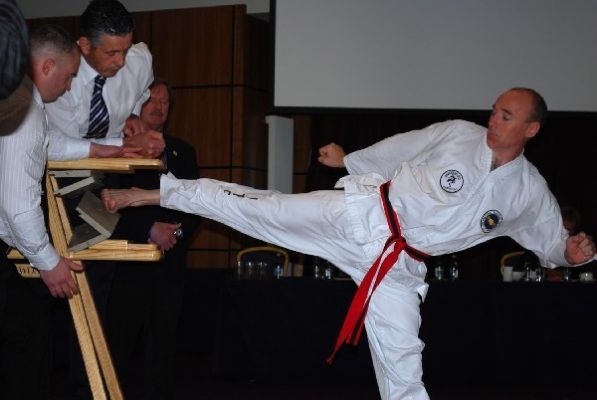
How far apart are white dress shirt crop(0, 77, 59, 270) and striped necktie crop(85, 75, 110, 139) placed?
59 centimetres

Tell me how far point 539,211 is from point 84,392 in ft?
6.34

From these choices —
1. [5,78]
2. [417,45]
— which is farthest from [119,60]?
[417,45]

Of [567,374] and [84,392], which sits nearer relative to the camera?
[84,392]

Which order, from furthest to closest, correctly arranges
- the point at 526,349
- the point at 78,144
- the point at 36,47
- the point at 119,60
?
the point at 526,349
the point at 119,60
the point at 78,144
the point at 36,47

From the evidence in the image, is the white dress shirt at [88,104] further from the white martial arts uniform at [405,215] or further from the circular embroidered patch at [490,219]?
the circular embroidered patch at [490,219]

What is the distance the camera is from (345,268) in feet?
10.3

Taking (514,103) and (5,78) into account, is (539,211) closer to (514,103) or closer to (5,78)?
(514,103)

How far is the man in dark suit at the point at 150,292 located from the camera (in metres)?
3.45

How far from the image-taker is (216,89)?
7699 mm

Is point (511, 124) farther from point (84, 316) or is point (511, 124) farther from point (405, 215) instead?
point (84, 316)

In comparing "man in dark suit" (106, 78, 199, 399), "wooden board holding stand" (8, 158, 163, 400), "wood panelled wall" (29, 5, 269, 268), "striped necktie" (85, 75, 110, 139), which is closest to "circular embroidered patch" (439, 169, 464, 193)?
"wooden board holding stand" (8, 158, 163, 400)

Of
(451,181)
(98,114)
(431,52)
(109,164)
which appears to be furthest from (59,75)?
(431,52)

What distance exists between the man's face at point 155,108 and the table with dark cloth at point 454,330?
138cm

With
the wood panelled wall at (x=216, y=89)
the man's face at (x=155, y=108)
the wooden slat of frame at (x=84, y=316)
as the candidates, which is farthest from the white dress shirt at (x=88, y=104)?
the wood panelled wall at (x=216, y=89)
